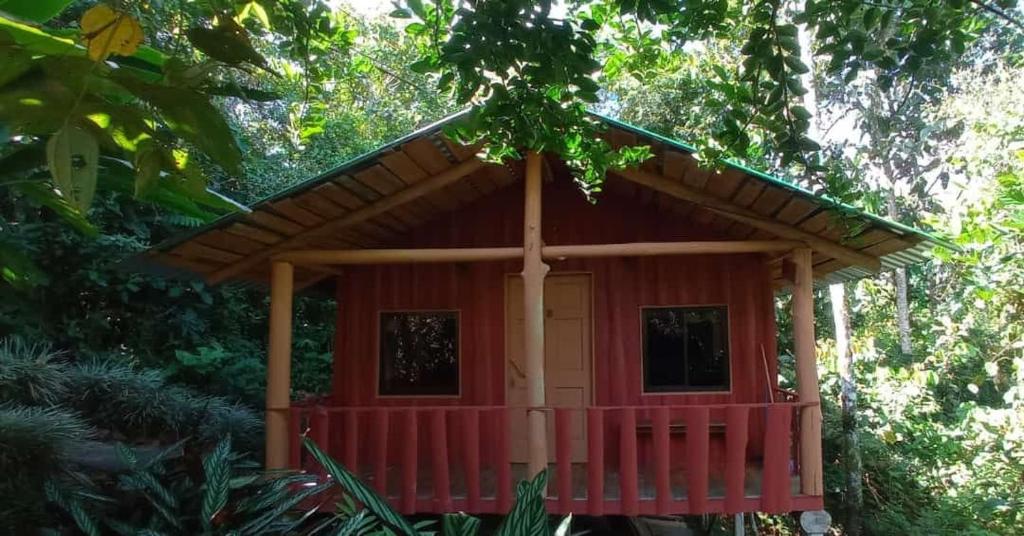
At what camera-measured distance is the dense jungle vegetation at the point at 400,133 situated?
154cm

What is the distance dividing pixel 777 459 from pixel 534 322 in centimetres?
213

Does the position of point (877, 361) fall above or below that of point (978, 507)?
above

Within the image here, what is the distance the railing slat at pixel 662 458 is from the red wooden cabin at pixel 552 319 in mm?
19

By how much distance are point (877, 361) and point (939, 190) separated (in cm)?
561

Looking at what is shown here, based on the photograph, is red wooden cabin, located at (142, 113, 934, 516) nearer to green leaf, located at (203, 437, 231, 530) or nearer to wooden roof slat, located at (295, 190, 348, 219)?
wooden roof slat, located at (295, 190, 348, 219)

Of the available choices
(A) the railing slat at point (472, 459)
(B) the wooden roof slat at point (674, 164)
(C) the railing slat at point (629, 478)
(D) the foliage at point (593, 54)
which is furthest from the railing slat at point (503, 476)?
(D) the foliage at point (593, 54)

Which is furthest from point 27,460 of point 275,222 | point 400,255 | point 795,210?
point 795,210

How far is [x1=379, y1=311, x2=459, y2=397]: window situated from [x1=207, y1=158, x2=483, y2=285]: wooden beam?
1.57m

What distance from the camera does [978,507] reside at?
900 cm

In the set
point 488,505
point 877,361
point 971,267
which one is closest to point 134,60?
point 488,505

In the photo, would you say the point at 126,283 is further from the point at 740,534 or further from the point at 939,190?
the point at 939,190

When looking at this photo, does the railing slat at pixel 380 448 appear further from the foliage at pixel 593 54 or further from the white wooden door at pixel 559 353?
the foliage at pixel 593 54

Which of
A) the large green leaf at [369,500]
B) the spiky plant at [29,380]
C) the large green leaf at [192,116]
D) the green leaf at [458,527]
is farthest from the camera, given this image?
the spiky plant at [29,380]

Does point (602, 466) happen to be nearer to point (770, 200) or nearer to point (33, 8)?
point (770, 200)
